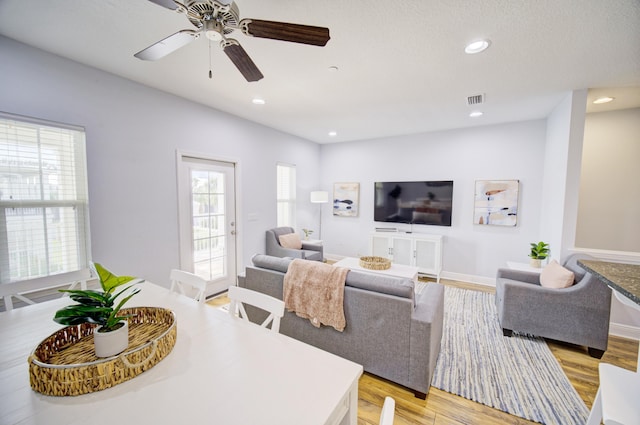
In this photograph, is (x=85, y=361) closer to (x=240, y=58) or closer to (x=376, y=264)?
(x=240, y=58)

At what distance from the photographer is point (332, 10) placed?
1.62 meters

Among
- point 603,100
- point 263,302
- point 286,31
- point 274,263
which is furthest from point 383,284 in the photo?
point 603,100

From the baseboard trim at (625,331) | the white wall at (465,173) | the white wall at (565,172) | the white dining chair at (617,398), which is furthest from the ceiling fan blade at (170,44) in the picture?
the baseboard trim at (625,331)

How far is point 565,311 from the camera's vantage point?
228 cm

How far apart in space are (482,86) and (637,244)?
310 cm

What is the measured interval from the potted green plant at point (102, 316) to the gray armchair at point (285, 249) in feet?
9.88

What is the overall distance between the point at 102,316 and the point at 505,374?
277cm

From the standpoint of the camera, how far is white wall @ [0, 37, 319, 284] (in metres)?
2.06

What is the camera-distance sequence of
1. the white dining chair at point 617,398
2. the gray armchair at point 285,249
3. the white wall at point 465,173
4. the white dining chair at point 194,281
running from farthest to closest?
the gray armchair at point 285,249 → the white wall at point 465,173 → the white dining chair at point 194,281 → the white dining chair at point 617,398

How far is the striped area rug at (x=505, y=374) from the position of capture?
168cm

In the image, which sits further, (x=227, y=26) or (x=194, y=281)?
(x=194, y=281)

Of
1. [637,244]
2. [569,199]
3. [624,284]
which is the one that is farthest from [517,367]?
[637,244]

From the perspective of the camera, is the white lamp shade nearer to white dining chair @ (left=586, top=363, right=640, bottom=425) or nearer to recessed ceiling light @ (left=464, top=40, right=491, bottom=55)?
recessed ceiling light @ (left=464, top=40, right=491, bottom=55)

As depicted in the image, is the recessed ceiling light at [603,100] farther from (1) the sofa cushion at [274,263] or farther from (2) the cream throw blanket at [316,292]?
(1) the sofa cushion at [274,263]
